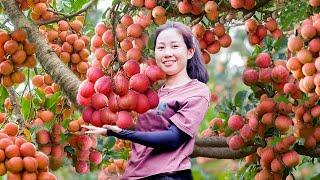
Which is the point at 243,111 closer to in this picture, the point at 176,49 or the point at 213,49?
the point at 213,49

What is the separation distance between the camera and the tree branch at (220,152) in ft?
9.19

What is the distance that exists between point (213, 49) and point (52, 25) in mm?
649

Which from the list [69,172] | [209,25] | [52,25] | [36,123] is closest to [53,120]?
[36,123]

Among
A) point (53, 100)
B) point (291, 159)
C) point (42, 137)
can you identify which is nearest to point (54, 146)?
point (42, 137)

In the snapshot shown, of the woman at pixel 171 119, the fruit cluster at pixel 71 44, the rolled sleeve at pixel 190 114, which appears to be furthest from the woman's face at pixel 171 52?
the fruit cluster at pixel 71 44

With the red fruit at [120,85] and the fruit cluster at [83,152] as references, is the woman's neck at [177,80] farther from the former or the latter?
the fruit cluster at [83,152]

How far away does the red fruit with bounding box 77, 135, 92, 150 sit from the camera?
2.78 m

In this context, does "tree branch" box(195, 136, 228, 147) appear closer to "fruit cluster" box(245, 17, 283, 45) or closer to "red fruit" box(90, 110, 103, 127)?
"fruit cluster" box(245, 17, 283, 45)

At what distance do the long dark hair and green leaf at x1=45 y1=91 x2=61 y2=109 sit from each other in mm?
493

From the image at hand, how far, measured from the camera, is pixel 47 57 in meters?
2.67

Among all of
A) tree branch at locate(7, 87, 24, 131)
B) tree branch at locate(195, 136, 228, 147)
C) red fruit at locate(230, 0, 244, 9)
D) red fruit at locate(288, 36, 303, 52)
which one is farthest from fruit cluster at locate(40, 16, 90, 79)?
red fruit at locate(288, 36, 303, 52)

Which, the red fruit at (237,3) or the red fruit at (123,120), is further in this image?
the red fruit at (237,3)

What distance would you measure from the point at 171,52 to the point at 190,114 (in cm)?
22

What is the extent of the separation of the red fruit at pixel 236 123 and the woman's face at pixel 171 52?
1.81 ft
